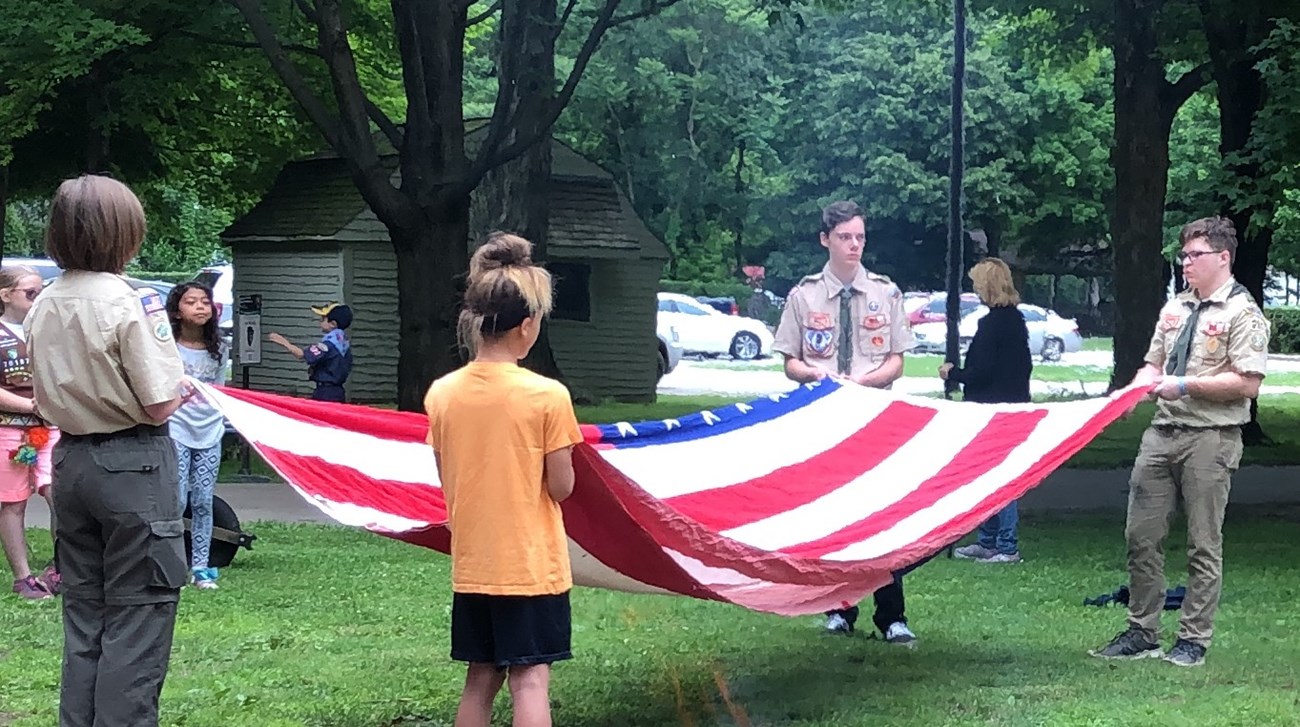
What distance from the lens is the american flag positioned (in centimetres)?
528

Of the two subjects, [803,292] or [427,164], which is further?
[427,164]

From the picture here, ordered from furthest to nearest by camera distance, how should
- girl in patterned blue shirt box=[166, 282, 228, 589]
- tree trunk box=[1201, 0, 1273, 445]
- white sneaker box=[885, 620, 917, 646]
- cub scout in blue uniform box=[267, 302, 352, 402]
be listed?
cub scout in blue uniform box=[267, 302, 352, 402] → tree trunk box=[1201, 0, 1273, 445] → girl in patterned blue shirt box=[166, 282, 228, 589] → white sneaker box=[885, 620, 917, 646]

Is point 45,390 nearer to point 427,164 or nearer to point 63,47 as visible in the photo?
point 427,164

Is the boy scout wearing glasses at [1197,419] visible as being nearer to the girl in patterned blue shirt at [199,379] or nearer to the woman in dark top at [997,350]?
the woman in dark top at [997,350]

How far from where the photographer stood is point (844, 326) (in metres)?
6.98

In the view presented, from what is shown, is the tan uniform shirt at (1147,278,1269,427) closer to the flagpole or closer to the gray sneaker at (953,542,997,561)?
the gray sneaker at (953,542,997,561)

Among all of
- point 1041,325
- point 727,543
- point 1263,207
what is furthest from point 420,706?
point 1041,325

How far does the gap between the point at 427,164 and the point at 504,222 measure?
387cm

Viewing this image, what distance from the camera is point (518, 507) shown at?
4594 millimetres

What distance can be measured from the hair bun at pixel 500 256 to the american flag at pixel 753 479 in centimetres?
59

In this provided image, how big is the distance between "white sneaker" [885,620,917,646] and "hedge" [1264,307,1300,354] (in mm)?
41000

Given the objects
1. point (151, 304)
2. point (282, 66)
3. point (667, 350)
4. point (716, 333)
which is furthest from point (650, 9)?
point (716, 333)

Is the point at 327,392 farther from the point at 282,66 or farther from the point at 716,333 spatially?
the point at 716,333

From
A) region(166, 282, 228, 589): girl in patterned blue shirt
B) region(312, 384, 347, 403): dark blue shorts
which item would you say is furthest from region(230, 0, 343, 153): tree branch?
region(166, 282, 228, 589): girl in patterned blue shirt
